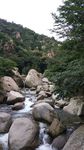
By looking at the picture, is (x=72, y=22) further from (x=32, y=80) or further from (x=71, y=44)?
(x=32, y=80)

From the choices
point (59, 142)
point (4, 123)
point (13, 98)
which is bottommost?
point (59, 142)

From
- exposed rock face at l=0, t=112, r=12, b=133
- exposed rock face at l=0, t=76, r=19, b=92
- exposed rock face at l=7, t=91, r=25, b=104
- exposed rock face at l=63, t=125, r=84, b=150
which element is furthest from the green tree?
exposed rock face at l=0, t=76, r=19, b=92

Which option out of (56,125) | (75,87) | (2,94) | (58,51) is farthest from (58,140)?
(2,94)

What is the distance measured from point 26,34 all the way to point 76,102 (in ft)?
186

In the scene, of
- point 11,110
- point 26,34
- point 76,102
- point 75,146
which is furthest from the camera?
point 26,34

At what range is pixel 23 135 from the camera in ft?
34.7

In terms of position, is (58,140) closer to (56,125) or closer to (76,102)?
(56,125)

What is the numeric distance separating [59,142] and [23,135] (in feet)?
4.87

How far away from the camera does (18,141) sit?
10.2 m

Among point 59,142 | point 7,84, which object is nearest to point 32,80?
point 7,84

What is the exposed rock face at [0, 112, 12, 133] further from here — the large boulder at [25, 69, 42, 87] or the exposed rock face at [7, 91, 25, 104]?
the large boulder at [25, 69, 42, 87]

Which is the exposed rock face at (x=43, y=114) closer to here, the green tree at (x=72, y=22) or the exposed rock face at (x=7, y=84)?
the green tree at (x=72, y=22)

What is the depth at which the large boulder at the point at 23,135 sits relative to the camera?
33.2ft

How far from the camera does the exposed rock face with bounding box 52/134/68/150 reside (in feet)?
33.7
